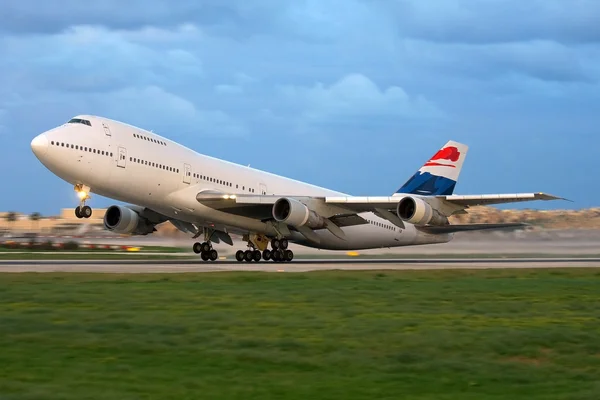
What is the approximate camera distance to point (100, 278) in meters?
27.2

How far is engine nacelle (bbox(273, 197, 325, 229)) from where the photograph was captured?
4091 cm

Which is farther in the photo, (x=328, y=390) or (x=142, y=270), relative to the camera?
(x=142, y=270)

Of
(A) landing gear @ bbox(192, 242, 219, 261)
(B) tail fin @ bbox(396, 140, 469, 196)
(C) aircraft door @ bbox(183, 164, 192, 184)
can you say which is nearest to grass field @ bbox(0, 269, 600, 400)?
(C) aircraft door @ bbox(183, 164, 192, 184)

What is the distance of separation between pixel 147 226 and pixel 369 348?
112 ft

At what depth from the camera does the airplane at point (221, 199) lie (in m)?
37.7

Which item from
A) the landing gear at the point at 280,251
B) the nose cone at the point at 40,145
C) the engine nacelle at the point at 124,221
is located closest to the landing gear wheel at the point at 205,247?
the engine nacelle at the point at 124,221

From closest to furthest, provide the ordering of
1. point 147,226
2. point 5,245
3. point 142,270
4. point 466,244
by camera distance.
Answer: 1. point 142,270
2. point 147,226
3. point 466,244
4. point 5,245

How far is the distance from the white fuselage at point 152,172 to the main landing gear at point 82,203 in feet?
0.88

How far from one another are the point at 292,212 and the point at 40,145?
11399mm

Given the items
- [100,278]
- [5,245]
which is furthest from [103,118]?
[5,245]

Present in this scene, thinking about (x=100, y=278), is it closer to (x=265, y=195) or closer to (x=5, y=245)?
(x=265, y=195)

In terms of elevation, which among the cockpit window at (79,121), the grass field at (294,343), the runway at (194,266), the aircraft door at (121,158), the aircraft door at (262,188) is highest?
the cockpit window at (79,121)

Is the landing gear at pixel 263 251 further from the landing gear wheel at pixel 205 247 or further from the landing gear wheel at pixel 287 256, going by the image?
the landing gear wheel at pixel 205 247

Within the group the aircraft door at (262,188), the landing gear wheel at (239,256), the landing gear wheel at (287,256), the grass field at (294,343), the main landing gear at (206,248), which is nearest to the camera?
the grass field at (294,343)
